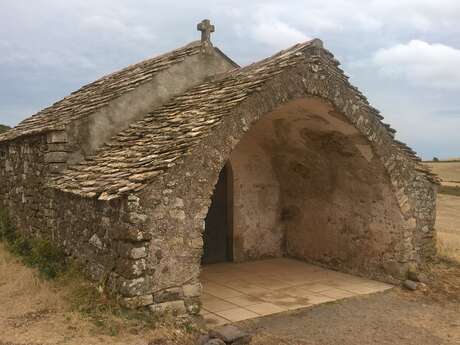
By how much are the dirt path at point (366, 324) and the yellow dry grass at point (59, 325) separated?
1.18 m

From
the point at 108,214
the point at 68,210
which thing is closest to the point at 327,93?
the point at 108,214

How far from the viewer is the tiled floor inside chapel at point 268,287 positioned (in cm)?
668

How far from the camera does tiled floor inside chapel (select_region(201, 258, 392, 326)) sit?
6680 mm

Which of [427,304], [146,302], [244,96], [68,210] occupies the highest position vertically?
[244,96]

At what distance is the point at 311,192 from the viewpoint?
962 cm

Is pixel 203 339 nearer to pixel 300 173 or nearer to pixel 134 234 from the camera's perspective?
pixel 134 234

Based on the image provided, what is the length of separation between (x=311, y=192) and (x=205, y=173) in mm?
4241

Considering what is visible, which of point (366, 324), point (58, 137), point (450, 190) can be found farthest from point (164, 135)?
point (450, 190)

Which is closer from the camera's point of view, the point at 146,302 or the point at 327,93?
the point at 146,302

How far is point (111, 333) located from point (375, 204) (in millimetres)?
5144

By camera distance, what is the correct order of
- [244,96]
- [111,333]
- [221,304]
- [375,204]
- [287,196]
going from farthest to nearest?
1. [287,196]
2. [375,204]
3. [221,304]
4. [244,96]
5. [111,333]

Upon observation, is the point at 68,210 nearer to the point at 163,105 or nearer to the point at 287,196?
the point at 163,105

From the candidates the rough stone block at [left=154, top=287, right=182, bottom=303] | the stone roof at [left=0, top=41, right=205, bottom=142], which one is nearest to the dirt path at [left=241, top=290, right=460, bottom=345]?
the rough stone block at [left=154, top=287, right=182, bottom=303]

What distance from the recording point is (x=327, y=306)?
7016 mm
